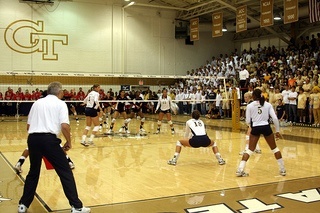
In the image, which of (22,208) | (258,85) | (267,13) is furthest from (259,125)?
(267,13)

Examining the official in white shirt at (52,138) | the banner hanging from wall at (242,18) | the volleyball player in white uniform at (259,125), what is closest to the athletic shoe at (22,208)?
the official in white shirt at (52,138)

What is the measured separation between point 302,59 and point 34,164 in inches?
815

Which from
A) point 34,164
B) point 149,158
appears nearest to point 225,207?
point 34,164

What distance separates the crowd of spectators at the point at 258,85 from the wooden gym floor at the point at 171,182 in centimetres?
679

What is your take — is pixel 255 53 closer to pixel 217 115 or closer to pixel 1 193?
pixel 217 115

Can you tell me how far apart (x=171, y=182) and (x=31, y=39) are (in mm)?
23723

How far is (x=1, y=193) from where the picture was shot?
6457mm

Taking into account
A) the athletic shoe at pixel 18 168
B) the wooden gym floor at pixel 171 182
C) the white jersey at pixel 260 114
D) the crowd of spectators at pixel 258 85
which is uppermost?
the crowd of spectators at pixel 258 85

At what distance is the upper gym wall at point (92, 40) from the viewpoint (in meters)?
27.7

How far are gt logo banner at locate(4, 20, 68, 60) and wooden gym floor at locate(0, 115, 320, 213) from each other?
17109 mm

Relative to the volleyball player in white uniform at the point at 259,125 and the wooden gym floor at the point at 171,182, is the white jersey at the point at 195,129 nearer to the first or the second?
the wooden gym floor at the point at 171,182

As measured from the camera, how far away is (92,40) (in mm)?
30078

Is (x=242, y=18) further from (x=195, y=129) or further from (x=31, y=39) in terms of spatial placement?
(x=195, y=129)

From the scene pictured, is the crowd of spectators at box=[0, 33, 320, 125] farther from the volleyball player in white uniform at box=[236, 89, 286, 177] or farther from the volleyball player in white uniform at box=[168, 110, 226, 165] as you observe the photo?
the volleyball player in white uniform at box=[236, 89, 286, 177]
